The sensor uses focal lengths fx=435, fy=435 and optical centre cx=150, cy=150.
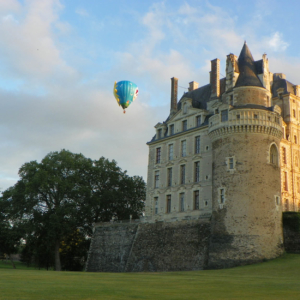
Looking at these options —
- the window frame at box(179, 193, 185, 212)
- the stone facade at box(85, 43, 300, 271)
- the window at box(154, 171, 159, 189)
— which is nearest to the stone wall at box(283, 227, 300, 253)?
the stone facade at box(85, 43, 300, 271)

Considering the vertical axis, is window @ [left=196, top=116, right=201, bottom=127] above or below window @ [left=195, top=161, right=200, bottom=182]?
above

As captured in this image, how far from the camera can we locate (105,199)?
58000 mm

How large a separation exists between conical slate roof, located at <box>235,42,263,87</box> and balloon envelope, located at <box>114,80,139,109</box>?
38.5 ft

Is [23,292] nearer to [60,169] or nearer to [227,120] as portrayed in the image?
[227,120]

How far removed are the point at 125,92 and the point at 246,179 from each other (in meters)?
17.1

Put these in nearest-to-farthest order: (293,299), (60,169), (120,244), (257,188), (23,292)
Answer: (293,299) < (23,292) < (257,188) < (120,244) < (60,169)

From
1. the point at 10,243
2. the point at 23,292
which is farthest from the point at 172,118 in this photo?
the point at 23,292

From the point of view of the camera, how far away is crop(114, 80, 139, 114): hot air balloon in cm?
4700

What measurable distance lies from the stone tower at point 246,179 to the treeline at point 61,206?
21425 millimetres

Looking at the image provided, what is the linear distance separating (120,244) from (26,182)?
15179 mm

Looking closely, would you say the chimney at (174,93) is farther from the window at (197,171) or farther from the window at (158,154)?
the window at (197,171)

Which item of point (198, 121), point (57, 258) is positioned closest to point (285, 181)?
point (198, 121)

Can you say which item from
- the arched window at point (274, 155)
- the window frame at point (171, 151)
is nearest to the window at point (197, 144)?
the window frame at point (171, 151)

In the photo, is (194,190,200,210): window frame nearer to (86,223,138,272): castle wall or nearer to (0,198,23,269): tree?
(86,223,138,272): castle wall
